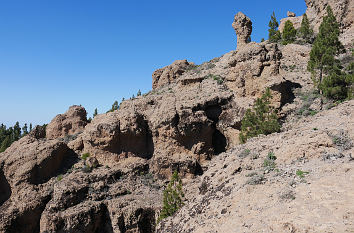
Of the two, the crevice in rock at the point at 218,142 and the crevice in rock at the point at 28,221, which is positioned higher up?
the crevice in rock at the point at 218,142

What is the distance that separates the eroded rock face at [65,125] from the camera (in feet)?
136

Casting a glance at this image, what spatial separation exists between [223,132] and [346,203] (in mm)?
24794

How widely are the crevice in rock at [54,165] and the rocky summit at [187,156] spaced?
0.12 meters

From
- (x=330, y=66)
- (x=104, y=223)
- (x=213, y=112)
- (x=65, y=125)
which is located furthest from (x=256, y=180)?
(x=65, y=125)

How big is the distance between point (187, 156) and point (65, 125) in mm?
22674

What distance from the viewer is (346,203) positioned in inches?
360

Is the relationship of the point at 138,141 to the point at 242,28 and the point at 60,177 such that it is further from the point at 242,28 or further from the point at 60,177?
the point at 242,28

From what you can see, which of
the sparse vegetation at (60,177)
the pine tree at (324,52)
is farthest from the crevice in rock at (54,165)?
the pine tree at (324,52)

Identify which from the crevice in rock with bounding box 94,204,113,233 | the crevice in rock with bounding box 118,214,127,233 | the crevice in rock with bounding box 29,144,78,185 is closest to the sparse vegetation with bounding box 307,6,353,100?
the crevice in rock with bounding box 118,214,127,233

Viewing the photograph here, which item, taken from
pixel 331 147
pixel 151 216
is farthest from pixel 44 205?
pixel 331 147

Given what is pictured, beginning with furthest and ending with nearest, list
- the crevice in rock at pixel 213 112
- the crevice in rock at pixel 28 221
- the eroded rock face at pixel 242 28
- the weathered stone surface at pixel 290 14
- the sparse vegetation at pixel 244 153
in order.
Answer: the weathered stone surface at pixel 290 14, the eroded rock face at pixel 242 28, the crevice in rock at pixel 213 112, the crevice in rock at pixel 28 221, the sparse vegetation at pixel 244 153

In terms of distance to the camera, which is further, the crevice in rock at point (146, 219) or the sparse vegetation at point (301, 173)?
the crevice in rock at point (146, 219)

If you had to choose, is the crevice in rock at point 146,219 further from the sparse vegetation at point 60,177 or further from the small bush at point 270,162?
the small bush at point 270,162

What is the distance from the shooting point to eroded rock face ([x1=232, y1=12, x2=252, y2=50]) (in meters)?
52.2
